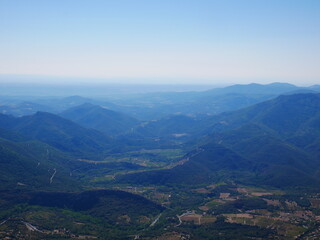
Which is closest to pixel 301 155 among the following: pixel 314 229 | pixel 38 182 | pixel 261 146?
pixel 261 146

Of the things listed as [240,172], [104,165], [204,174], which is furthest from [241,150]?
[104,165]

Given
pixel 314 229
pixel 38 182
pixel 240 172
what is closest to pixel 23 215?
pixel 38 182

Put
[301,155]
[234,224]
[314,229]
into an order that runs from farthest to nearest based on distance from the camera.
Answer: [301,155] → [234,224] → [314,229]


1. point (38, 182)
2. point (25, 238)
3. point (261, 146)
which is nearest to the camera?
point (25, 238)

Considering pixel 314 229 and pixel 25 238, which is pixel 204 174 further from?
pixel 25 238

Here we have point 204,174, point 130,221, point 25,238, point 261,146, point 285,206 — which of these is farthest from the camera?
point 261,146

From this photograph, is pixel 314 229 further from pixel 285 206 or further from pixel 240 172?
pixel 240 172

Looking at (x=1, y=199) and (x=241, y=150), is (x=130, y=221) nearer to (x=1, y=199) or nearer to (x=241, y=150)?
(x=1, y=199)

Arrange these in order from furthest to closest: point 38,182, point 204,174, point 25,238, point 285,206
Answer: point 204,174 → point 38,182 → point 285,206 → point 25,238

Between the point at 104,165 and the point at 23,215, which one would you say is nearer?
the point at 23,215

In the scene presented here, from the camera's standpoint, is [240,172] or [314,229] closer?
[314,229]
